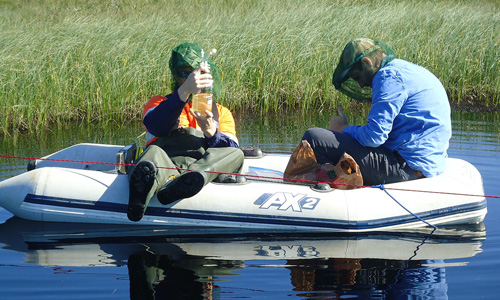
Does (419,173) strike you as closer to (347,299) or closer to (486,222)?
(486,222)

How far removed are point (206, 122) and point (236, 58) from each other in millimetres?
4703

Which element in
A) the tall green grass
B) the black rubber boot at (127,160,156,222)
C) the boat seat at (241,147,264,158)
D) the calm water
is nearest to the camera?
the calm water

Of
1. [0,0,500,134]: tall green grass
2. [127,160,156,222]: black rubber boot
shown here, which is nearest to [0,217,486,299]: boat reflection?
[127,160,156,222]: black rubber boot

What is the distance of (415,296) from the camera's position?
13.0ft

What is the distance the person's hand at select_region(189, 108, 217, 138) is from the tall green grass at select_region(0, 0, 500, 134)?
395cm

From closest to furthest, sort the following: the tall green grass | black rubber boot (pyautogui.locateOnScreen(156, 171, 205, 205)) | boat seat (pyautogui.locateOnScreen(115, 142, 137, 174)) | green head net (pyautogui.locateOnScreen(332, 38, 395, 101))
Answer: black rubber boot (pyautogui.locateOnScreen(156, 171, 205, 205))
green head net (pyautogui.locateOnScreen(332, 38, 395, 101))
boat seat (pyautogui.locateOnScreen(115, 142, 137, 174))
the tall green grass

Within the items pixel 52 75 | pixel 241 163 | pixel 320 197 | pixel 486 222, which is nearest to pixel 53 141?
pixel 52 75

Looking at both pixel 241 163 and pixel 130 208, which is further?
pixel 241 163

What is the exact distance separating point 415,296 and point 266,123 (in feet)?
18.6

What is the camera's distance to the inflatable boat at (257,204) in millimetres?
5148

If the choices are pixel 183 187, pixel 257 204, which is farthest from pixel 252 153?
pixel 183 187

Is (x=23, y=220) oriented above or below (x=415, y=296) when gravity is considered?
below

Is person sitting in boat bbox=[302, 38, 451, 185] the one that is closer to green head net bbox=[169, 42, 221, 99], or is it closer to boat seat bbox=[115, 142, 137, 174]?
green head net bbox=[169, 42, 221, 99]

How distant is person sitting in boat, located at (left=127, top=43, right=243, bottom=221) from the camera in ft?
15.6
